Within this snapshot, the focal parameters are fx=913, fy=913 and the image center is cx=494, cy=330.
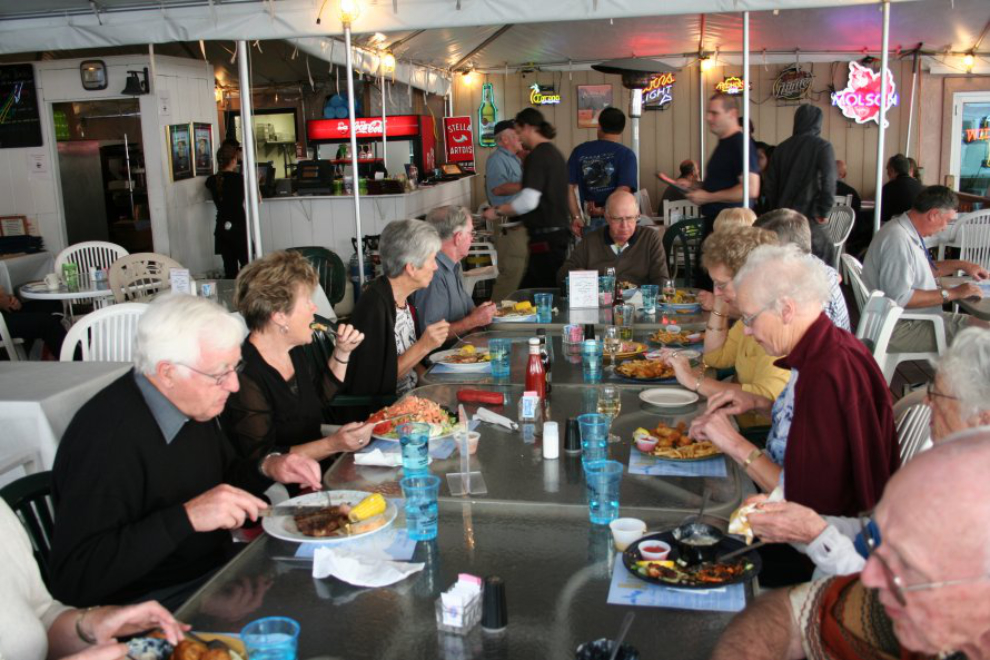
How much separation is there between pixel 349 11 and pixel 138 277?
2.44 meters

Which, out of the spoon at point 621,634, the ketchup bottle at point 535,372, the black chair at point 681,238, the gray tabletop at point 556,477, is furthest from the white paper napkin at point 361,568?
the black chair at point 681,238

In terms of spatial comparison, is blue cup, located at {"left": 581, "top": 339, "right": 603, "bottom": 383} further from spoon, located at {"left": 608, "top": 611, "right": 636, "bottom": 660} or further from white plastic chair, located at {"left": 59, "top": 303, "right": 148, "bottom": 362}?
white plastic chair, located at {"left": 59, "top": 303, "right": 148, "bottom": 362}

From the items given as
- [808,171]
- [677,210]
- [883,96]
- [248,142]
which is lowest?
[677,210]

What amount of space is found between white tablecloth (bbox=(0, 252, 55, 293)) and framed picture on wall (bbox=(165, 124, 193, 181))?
1.51 meters

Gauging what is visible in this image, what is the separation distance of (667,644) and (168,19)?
229 inches

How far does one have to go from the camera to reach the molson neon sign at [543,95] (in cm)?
1365

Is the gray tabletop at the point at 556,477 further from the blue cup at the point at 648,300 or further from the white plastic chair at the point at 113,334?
the white plastic chair at the point at 113,334

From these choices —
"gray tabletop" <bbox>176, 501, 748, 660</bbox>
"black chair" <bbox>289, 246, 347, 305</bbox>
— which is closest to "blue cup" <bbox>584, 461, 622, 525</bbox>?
"gray tabletop" <bbox>176, 501, 748, 660</bbox>

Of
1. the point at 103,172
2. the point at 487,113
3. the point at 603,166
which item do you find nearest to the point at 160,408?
the point at 603,166

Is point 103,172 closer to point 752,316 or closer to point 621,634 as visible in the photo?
point 752,316

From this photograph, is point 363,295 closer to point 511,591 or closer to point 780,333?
point 780,333

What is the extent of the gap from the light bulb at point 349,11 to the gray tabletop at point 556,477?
12.4 feet

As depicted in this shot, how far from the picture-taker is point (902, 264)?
5.39 meters

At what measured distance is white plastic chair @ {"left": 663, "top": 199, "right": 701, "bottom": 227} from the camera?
10.3m
